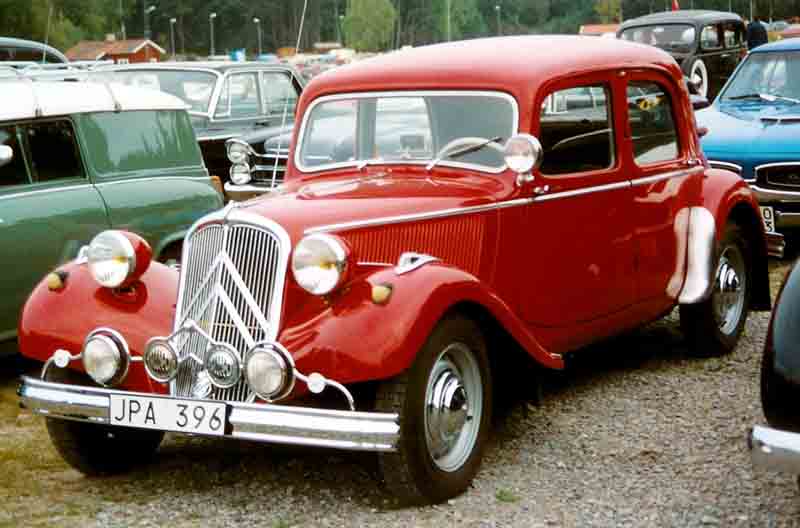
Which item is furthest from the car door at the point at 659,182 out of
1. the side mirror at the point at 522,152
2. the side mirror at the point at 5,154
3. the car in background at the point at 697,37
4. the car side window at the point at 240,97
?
the car in background at the point at 697,37

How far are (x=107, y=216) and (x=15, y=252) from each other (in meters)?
0.68

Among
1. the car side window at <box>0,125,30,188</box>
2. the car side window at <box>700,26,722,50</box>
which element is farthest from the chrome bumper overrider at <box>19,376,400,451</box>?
the car side window at <box>700,26,722,50</box>

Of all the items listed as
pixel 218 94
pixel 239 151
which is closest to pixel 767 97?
pixel 218 94

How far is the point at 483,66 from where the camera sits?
6.02 metres

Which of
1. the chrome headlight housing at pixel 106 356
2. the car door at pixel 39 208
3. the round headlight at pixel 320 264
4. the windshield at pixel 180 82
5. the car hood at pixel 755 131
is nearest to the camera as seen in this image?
the round headlight at pixel 320 264

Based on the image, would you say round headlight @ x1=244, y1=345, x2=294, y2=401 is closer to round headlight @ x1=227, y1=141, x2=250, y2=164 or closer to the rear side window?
round headlight @ x1=227, y1=141, x2=250, y2=164

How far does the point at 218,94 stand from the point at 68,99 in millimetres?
5517

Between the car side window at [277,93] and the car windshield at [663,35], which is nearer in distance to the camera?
the car side window at [277,93]

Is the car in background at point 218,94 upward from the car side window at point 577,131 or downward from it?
downward

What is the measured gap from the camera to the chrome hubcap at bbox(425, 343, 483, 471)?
16.3 ft

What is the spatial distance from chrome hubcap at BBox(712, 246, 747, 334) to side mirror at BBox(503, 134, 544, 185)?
209 cm

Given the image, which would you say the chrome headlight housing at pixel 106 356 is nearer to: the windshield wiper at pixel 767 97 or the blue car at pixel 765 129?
the blue car at pixel 765 129

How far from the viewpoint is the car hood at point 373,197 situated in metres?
5.23

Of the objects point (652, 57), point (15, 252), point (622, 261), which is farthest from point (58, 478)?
point (652, 57)
